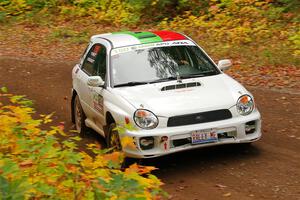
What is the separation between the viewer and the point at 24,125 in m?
5.39

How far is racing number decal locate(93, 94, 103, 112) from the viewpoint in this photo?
27.2 feet

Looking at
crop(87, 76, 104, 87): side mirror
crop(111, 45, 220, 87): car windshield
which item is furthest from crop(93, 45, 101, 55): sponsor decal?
crop(87, 76, 104, 87): side mirror

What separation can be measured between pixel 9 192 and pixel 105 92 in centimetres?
485

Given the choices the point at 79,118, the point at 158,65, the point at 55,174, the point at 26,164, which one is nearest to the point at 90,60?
the point at 79,118

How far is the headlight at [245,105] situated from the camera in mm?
7582

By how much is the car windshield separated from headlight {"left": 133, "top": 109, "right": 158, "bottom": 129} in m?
Result: 0.94

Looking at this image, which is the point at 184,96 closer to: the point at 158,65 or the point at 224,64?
the point at 158,65

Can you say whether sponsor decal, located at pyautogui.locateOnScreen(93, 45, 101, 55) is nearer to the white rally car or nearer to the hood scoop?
the white rally car

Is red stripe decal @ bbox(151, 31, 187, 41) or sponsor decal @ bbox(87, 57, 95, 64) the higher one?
red stripe decal @ bbox(151, 31, 187, 41)

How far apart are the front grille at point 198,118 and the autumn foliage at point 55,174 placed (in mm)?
2314

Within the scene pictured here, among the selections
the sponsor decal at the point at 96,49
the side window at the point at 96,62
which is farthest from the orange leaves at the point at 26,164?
the sponsor decal at the point at 96,49

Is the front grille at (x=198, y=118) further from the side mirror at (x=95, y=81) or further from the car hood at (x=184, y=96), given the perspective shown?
the side mirror at (x=95, y=81)

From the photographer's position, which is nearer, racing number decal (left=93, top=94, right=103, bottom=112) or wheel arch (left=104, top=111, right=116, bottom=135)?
wheel arch (left=104, top=111, right=116, bottom=135)

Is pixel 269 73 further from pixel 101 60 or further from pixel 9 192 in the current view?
pixel 9 192
